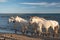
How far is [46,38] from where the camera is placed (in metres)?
20.8

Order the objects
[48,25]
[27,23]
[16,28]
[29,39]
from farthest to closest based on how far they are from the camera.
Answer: [16,28] < [27,23] < [48,25] < [29,39]

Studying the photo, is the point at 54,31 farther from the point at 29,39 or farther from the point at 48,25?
the point at 29,39

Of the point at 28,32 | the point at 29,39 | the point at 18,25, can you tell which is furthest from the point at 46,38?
the point at 18,25

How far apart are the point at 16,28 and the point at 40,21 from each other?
4.52 m

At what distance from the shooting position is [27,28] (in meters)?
25.1

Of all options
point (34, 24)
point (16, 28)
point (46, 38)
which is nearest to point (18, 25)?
point (16, 28)

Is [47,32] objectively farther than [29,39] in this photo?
Yes

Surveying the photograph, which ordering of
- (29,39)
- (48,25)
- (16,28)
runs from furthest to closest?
1. (16,28)
2. (48,25)
3. (29,39)

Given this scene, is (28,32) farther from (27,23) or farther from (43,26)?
(43,26)

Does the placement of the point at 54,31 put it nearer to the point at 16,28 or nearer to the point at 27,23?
the point at 27,23

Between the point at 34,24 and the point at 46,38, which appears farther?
the point at 34,24

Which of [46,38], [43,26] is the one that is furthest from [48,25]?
[46,38]

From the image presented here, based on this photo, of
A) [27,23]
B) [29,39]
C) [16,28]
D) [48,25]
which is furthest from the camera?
[16,28]

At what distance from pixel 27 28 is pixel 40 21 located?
2837 millimetres
